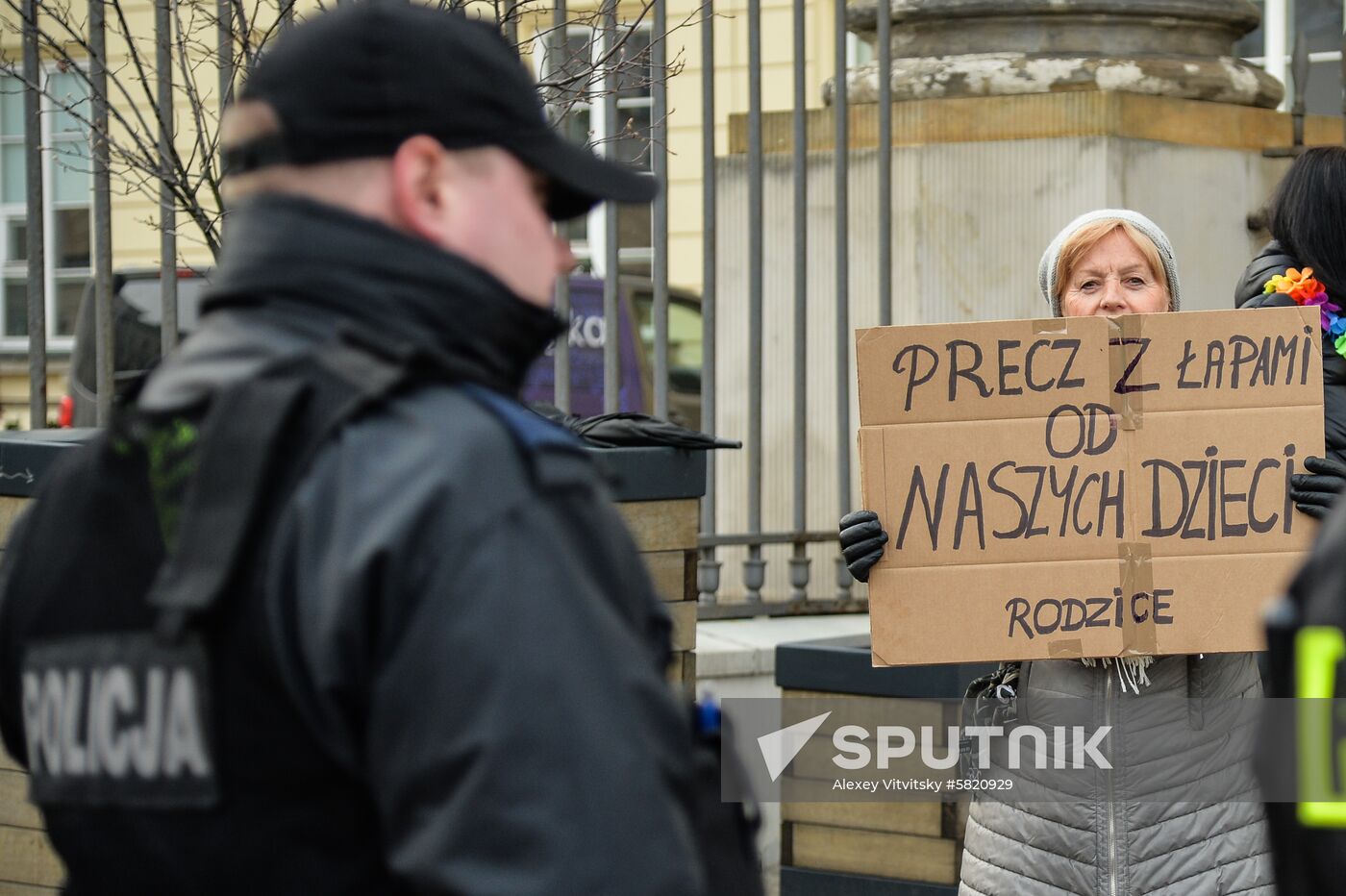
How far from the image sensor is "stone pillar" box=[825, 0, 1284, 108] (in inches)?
248

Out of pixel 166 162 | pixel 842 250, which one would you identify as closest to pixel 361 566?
pixel 166 162

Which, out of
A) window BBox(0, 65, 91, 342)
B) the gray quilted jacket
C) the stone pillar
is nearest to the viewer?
the gray quilted jacket

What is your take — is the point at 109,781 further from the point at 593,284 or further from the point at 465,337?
the point at 593,284

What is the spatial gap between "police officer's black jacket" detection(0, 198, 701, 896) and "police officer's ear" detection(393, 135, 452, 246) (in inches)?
1.1

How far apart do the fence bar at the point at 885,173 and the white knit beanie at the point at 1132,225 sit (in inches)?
92.0

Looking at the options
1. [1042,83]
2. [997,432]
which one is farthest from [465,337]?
[1042,83]

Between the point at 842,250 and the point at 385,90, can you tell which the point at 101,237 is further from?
the point at 385,90

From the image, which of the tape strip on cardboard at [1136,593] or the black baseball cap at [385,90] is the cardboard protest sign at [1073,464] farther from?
the black baseball cap at [385,90]

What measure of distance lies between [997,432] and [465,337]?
200 centimetres

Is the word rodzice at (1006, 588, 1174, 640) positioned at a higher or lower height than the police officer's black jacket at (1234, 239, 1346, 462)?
lower

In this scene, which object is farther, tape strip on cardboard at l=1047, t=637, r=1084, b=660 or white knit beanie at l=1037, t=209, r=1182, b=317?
white knit beanie at l=1037, t=209, r=1182, b=317

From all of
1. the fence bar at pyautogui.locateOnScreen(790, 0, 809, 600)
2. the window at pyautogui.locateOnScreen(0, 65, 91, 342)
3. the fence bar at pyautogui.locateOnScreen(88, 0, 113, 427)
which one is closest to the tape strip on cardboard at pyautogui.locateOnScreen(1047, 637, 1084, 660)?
the fence bar at pyautogui.locateOnScreen(88, 0, 113, 427)

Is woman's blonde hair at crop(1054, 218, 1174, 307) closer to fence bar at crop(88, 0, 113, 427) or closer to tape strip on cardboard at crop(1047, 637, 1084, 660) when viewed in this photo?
tape strip on cardboard at crop(1047, 637, 1084, 660)

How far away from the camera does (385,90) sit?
142cm
